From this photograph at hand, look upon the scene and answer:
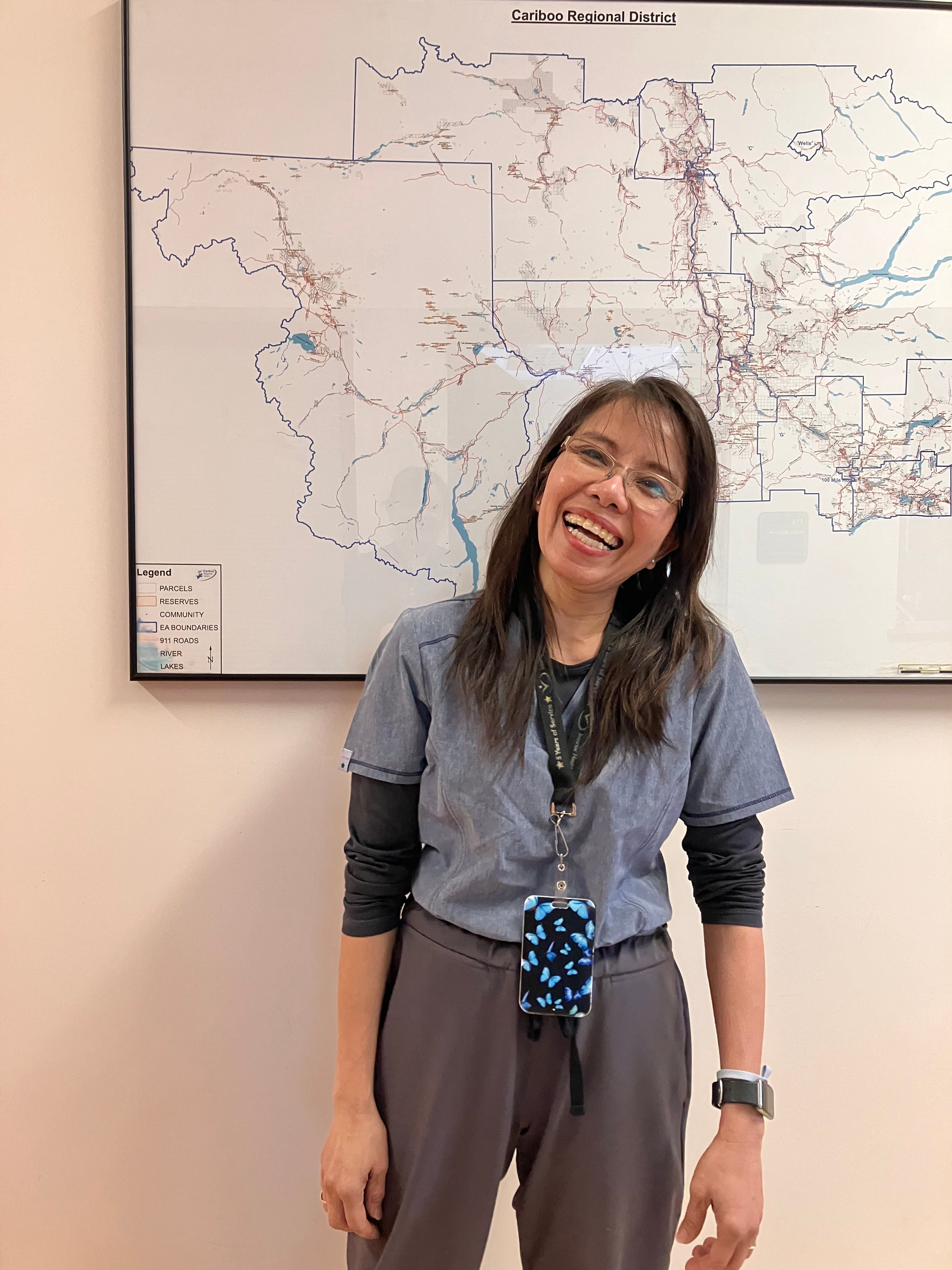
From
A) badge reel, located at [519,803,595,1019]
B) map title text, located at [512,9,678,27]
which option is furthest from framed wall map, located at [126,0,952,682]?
badge reel, located at [519,803,595,1019]

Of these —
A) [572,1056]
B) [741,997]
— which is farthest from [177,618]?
[741,997]

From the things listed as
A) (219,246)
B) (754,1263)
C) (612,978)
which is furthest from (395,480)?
(754,1263)

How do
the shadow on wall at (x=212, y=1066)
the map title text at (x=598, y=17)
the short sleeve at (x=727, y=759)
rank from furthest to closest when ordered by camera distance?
the shadow on wall at (x=212, y=1066) < the map title text at (x=598, y=17) < the short sleeve at (x=727, y=759)

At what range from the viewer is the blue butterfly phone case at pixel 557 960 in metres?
0.94

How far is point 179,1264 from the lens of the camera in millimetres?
1400

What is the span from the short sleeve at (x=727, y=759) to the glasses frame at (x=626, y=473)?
8.8 inches

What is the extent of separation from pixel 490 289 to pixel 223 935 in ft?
3.93

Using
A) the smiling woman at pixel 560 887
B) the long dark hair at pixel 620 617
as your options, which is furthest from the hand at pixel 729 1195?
the long dark hair at pixel 620 617

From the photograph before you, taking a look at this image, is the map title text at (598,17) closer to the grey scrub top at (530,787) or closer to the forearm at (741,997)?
the grey scrub top at (530,787)

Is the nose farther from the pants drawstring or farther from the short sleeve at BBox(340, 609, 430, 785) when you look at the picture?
the pants drawstring

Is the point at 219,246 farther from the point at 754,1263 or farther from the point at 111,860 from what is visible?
the point at 754,1263

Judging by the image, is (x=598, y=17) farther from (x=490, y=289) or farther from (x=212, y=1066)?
(x=212, y=1066)

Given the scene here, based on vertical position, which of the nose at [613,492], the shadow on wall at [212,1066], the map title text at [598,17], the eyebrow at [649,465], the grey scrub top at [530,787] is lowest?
the shadow on wall at [212,1066]

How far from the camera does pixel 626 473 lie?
99 centimetres
